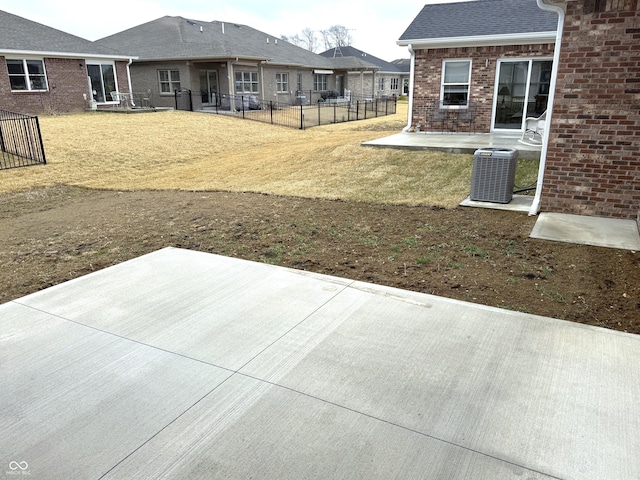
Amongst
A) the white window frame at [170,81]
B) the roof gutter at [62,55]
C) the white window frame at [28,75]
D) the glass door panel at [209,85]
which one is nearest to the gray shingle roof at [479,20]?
the glass door panel at [209,85]

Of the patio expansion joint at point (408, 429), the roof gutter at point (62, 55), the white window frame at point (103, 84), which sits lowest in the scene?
the patio expansion joint at point (408, 429)

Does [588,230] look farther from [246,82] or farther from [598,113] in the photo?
[246,82]

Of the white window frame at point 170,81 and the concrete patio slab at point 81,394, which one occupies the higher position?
the white window frame at point 170,81

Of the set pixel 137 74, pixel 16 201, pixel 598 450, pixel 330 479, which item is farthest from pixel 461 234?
pixel 137 74

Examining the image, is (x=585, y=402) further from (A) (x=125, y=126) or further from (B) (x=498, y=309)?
(A) (x=125, y=126)

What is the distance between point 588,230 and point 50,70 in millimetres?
24461

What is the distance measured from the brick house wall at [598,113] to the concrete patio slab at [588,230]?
0.28 metres

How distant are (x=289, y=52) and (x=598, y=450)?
35.3 metres

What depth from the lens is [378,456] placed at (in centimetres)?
237

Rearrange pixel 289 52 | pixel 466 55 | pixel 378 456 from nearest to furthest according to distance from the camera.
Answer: pixel 378 456 < pixel 466 55 < pixel 289 52

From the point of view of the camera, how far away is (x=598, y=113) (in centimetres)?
648

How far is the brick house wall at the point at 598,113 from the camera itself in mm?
6215

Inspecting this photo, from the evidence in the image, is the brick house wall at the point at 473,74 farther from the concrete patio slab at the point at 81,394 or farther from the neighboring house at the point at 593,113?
the concrete patio slab at the point at 81,394

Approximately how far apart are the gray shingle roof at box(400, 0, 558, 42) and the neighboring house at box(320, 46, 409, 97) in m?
25.1
